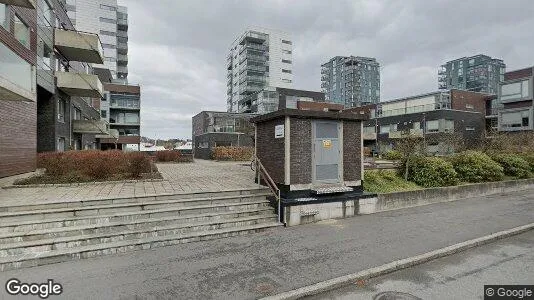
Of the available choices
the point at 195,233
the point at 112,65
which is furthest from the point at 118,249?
the point at 112,65

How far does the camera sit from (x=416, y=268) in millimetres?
5672

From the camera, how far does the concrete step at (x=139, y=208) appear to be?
257 inches

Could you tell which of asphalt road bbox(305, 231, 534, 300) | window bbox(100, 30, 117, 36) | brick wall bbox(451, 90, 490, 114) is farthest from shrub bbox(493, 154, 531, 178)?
window bbox(100, 30, 117, 36)

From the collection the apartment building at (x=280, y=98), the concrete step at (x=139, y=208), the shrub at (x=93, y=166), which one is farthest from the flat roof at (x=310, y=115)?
the apartment building at (x=280, y=98)

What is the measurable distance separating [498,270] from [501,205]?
751 cm

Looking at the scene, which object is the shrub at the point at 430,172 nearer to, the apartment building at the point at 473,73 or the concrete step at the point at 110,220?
the concrete step at the point at 110,220

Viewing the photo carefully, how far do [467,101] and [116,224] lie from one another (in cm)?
5767

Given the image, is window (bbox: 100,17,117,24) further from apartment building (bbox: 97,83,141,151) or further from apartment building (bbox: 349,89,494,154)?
apartment building (bbox: 349,89,494,154)

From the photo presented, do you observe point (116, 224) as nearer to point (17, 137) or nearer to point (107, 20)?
point (17, 137)

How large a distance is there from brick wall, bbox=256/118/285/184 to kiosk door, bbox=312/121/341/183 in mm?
1083

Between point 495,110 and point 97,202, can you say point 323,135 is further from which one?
point 495,110

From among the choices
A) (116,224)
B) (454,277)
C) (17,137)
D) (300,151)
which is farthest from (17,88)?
(454,277)

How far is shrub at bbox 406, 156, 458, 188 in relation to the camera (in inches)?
496

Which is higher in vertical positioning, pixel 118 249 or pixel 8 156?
pixel 8 156
